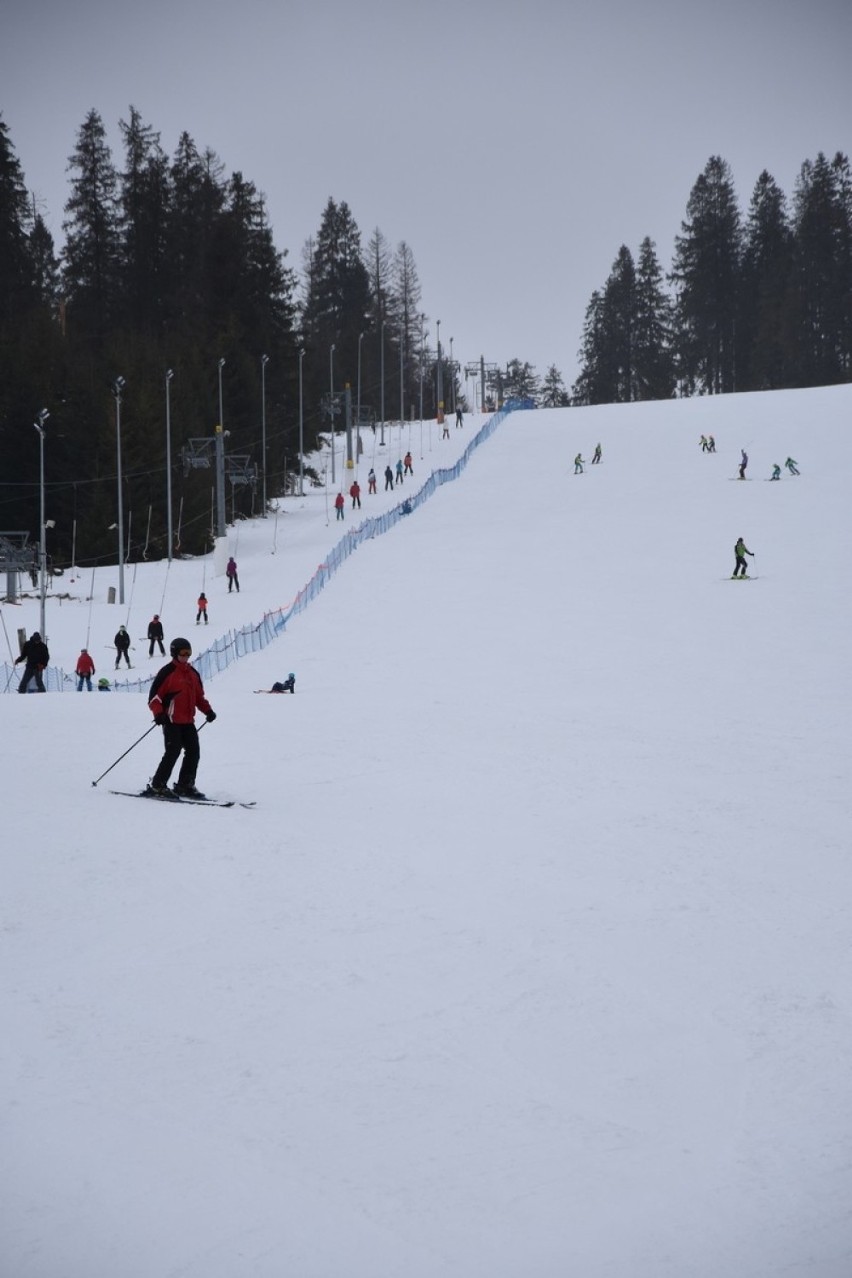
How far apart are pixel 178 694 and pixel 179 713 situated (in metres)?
0.17

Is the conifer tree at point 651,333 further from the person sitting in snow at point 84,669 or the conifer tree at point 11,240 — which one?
the person sitting in snow at point 84,669

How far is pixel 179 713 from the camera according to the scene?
412 inches

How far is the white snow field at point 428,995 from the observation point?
4883 mm

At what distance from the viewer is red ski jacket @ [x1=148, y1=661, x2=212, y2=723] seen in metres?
10.4

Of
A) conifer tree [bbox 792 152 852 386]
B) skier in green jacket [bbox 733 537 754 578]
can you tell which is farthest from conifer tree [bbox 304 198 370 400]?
skier in green jacket [bbox 733 537 754 578]

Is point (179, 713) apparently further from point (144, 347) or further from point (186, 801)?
point (144, 347)

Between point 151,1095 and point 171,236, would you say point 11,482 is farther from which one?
point 151,1095

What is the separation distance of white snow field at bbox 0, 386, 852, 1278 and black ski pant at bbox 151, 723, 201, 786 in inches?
14.4

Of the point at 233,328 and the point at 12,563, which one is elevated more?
the point at 233,328

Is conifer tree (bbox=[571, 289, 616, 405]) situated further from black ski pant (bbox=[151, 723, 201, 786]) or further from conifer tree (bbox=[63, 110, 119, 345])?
black ski pant (bbox=[151, 723, 201, 786])

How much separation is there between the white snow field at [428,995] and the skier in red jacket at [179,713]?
13.8 inches

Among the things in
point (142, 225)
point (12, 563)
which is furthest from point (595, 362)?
point (12, 563)

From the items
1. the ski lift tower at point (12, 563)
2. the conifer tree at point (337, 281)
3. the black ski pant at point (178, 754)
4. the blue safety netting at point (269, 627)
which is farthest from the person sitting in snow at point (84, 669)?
the conifer tree at point (337, 281)

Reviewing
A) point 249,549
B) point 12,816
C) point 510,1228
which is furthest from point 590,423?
point 510,1228
